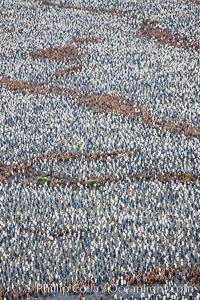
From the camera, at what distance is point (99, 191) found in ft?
123

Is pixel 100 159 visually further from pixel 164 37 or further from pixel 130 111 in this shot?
pixel 164 37

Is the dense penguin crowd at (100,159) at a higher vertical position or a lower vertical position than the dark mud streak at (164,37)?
lower

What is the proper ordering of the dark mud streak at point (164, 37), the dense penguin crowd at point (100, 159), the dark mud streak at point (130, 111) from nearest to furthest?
the dense penguin crowd at point (100, 159) < the dark mud streak at point (130, 111) < the dark mud streak at point (164, 37)

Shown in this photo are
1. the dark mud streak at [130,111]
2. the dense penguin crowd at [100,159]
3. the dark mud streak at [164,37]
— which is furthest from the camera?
the dark mud streak at [164,37]

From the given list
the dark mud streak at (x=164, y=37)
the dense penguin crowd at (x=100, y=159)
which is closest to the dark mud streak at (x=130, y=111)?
the dense penguin crowd at (x=100, y=159)

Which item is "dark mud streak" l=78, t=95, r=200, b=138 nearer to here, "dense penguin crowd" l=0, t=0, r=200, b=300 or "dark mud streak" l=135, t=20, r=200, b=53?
"dense penguin crowd" l=0, t=0, r=200, b=300

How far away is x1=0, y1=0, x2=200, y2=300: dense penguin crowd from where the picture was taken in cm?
3031

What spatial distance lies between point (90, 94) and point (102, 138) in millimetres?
9643

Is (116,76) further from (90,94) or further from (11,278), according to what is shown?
(11,278)

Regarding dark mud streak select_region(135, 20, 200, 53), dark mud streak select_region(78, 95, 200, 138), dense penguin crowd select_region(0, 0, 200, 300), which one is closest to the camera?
dense penguin crowd select_region(0, 0, 200, 300)

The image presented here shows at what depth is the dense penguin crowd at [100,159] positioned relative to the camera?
99.5ft

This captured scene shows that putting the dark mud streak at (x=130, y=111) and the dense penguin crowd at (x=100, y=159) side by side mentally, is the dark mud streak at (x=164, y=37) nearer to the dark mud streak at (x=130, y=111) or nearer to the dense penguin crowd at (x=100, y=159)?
the dense penguin crowd at (x=100, y=159)

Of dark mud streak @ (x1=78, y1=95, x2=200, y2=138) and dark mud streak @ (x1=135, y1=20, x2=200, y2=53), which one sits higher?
dark mud streak @ (x1=135, y1=20, x2=200, y2=53)

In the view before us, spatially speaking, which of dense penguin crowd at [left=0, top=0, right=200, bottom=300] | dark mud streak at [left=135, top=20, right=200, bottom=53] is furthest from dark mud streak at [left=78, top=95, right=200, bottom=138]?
dark mud streak at [left=135, top=20, right=200, bottom=53]
